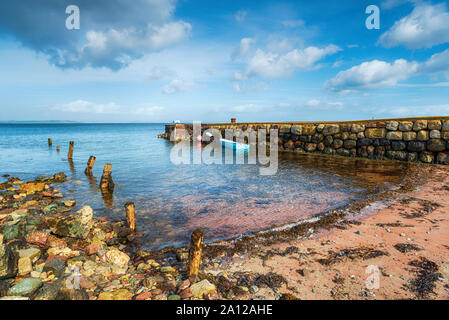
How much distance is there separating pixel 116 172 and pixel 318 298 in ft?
51.0

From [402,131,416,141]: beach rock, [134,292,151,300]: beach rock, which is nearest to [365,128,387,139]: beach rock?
[402,131,416,141]: beach rock

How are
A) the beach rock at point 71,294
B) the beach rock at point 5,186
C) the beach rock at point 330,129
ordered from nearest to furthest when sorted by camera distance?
1. the beach rock at point 71,294
2. the beach rock at point 5,186
3. the beach rock at point 330,129

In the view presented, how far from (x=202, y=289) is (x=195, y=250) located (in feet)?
2.19

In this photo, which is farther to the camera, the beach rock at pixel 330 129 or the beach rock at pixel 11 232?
the beach rock at pixel 330 129

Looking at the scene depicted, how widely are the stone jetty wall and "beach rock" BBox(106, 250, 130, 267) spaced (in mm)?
19409

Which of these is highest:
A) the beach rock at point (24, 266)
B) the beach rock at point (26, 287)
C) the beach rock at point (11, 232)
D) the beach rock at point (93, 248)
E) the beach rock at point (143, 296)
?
the beach rock at point (11, 232)

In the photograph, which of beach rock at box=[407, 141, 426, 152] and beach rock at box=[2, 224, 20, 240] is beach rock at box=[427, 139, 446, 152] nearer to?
beach rock at box=[407, 141, 426, 152]

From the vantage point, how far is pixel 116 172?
1623 cm

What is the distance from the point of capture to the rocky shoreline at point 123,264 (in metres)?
3.96

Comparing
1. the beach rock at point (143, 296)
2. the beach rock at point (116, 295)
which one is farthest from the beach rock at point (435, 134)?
the beach rock at point (116, 295)

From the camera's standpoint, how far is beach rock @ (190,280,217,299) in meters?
3.95

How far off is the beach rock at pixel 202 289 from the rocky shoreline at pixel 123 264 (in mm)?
15

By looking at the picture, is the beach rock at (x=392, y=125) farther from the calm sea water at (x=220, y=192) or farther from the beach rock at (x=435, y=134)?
the calm sea water at (x=220, y=192)
